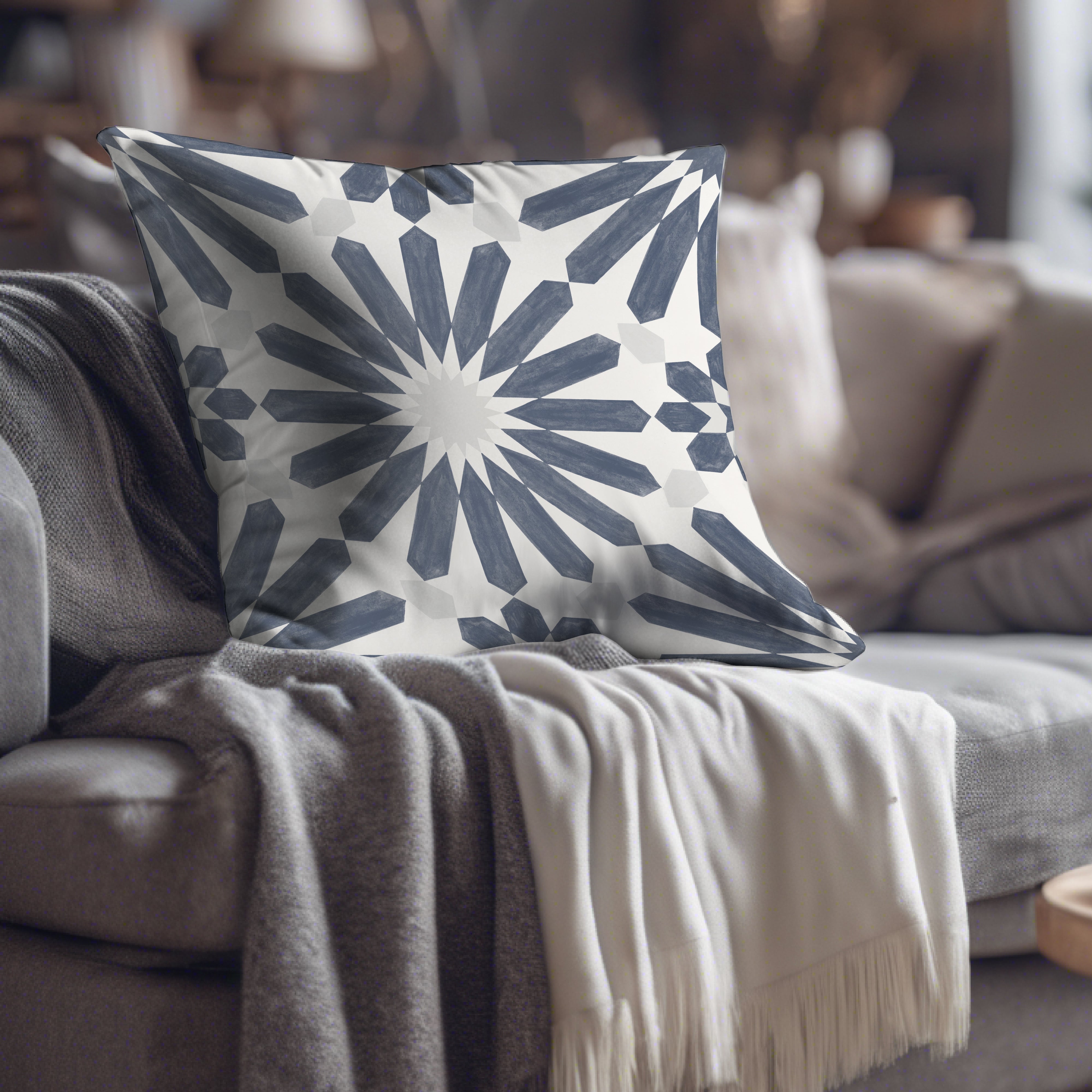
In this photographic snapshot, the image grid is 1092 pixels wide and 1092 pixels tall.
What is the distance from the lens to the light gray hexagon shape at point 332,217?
93 cm

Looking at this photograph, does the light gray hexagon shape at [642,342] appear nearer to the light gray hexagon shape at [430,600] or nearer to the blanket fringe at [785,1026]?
the light gray hexagon shape at [430,600]

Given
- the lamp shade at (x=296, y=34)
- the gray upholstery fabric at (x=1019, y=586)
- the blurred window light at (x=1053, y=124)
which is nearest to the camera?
the gray upholstery fabric at (x=1019, y=586)

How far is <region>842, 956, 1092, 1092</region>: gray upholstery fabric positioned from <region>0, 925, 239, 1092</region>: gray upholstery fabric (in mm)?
526

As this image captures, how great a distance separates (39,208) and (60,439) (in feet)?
7.09

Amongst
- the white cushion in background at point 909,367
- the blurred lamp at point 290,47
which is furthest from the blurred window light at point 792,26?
the white cushion in background at point 909,367

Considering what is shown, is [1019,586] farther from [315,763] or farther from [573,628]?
[315,763]

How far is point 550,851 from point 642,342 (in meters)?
0.46

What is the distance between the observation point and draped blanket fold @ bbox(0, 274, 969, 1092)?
72 centimetres

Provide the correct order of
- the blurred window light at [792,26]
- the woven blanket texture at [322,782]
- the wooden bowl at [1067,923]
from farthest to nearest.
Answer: the blurred window light at [792,26] < the wooden bowl at [1067,923] < the woven blanket texture at [322,782]

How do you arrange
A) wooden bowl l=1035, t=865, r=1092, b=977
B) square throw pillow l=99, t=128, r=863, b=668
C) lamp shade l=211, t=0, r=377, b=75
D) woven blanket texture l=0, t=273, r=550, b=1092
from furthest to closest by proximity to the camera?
1. lamp shade l=211, t=0, r=377, b=75
2. square throw pillow l=99, t=128, r=863, b=668
3. wooden bowl l=1035, t=865, r=1092, b=977
4. woven blanket texture l=0, t=273, r=550, b=1092

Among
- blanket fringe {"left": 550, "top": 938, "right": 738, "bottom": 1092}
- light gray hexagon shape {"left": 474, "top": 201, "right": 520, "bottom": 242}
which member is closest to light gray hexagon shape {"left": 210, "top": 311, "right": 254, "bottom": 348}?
light gray hexagon shape {"left": 474, "top": 201, "right": 520, "bottom": 242}

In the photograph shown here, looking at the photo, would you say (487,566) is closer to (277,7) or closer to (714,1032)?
(714,1032)

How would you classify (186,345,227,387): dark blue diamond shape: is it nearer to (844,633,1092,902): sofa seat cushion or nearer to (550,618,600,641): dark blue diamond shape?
(550,618,600,641): dark blue diamond shape

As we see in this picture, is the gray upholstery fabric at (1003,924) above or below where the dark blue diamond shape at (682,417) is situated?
below
